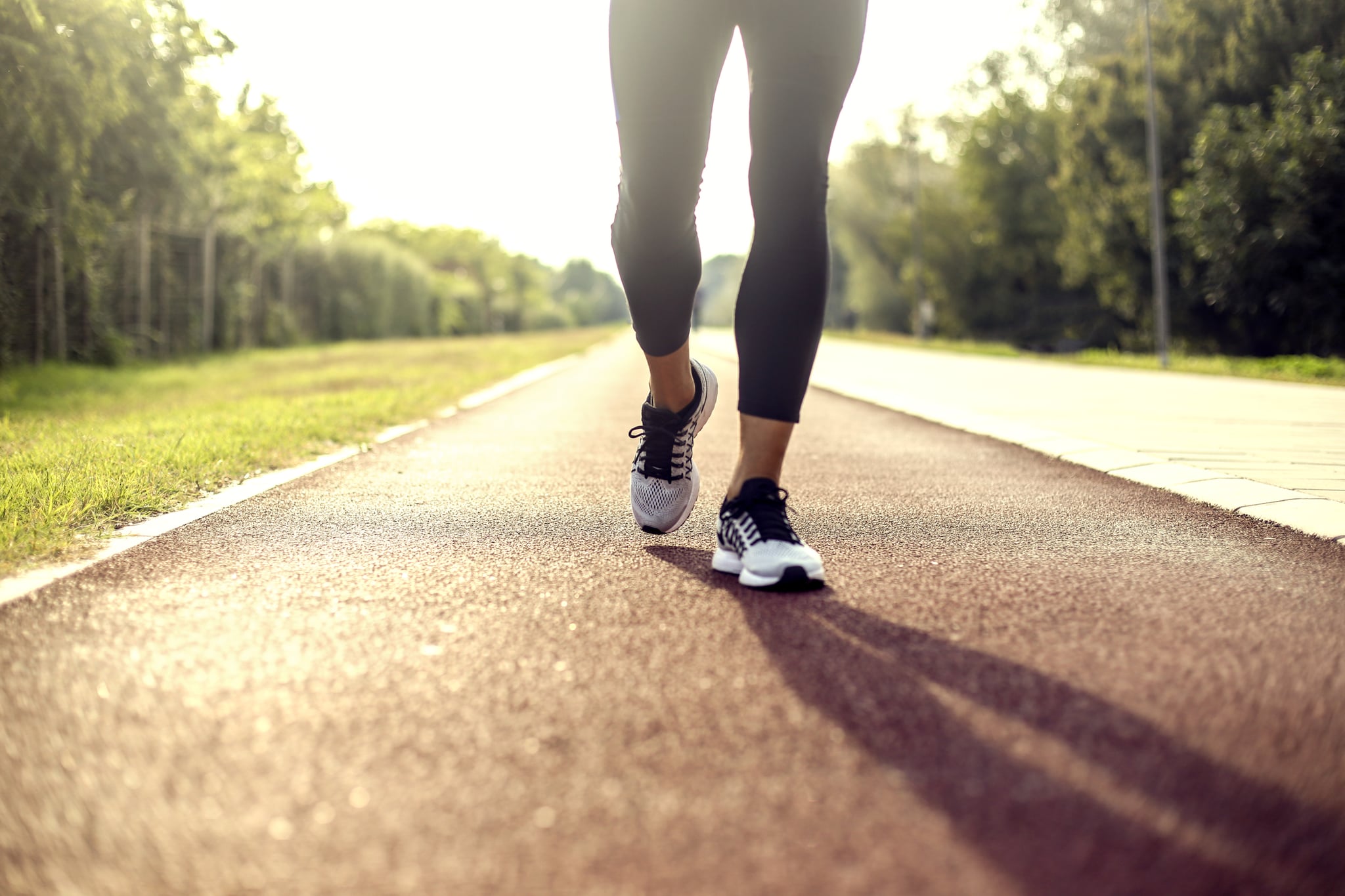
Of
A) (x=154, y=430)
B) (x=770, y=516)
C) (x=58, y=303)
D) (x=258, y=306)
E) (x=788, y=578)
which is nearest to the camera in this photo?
(x=788, y=578)

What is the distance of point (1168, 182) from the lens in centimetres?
2500

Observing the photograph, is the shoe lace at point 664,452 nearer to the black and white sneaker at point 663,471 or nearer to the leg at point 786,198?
the black and white sneaker at point 663,471

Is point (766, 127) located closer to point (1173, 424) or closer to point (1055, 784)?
point (1055, 784)

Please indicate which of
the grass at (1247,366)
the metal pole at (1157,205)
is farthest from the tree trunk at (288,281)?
the metal pole at (1157,205)

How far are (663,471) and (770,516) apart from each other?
60 cm

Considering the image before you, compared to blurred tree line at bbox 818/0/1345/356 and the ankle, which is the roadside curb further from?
blurred tree line at bbox 818/0/1345/356

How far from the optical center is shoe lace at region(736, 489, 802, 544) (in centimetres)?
233

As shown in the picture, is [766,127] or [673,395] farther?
[673,395]

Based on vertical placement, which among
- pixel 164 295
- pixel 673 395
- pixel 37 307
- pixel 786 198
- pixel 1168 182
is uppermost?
pixel 1168 182

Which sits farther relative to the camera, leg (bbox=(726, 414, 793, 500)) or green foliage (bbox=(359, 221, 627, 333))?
green foliage (bbox=(359, 221, 627, 333))

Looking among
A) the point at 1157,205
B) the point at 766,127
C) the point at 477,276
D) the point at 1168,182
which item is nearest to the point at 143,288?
the point at 766,127

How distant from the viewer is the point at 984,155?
42.0 metres

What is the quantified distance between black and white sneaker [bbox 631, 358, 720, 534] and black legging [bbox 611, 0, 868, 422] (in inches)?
15.4

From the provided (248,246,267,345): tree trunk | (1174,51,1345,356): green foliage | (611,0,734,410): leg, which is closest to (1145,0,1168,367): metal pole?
(1174,51,1345,356): green foliage
